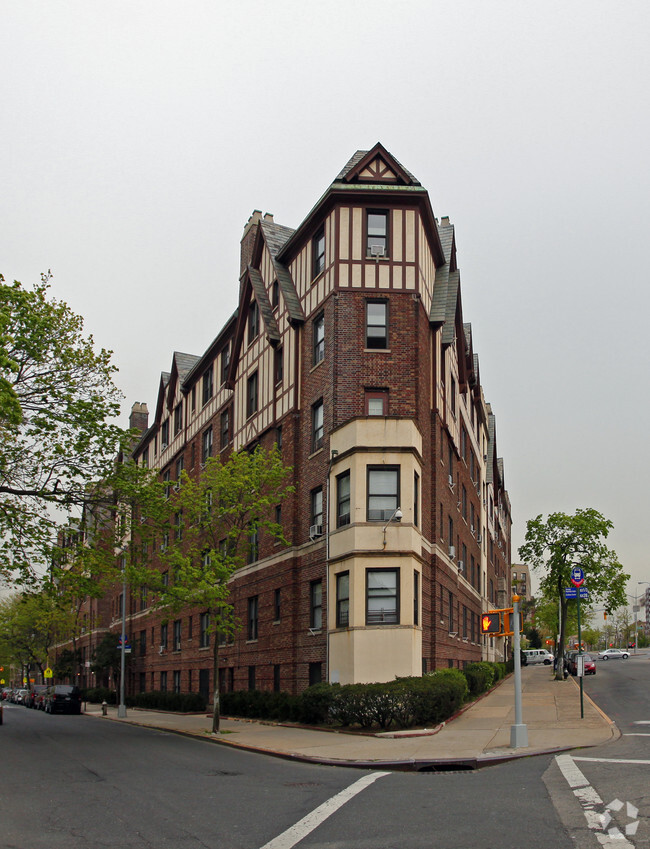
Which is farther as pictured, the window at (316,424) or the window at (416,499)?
the window at (316,424)

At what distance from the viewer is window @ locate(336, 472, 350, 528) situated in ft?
93.2

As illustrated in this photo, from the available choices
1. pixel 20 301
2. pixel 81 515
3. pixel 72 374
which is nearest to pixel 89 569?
pixel 81 515

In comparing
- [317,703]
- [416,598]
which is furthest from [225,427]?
[317,703]

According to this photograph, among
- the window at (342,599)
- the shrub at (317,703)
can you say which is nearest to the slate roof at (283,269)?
the window at (342,599)

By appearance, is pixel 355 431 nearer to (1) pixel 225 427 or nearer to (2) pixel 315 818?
(1) pixel 225 427

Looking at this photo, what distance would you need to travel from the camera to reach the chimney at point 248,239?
43.0m

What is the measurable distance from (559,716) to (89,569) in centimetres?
1415

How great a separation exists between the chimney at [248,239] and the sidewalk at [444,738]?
2163 cm

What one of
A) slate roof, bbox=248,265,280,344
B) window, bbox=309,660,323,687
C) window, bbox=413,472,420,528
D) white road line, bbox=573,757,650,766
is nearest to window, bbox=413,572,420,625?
window, bbox=413,472,420,528

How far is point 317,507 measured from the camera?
3084cm

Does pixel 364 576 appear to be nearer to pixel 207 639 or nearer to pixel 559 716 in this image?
pixel 559 716

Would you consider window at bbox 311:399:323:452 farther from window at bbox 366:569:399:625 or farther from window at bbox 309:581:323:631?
window at bbox 366:569:399:625

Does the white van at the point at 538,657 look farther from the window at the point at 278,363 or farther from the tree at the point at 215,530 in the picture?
the tree at the point at 215,530

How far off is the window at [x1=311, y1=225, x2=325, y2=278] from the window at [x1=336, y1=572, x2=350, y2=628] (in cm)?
1084
